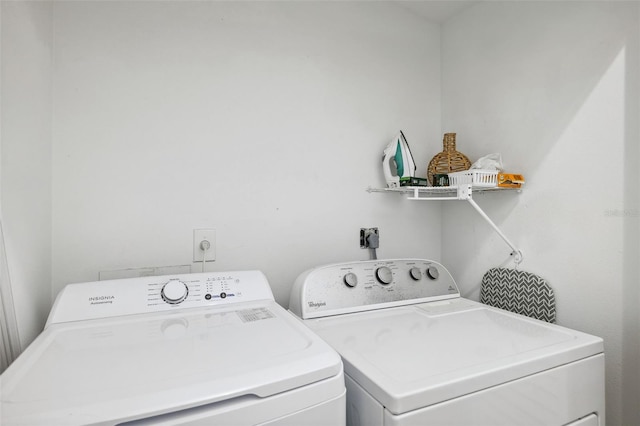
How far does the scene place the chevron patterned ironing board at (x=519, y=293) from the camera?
4.44ft

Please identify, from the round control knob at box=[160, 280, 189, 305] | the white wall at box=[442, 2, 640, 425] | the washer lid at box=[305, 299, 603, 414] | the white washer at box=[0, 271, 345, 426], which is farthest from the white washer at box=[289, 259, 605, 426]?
the round control knob at box=[160, 280, 189, 305]

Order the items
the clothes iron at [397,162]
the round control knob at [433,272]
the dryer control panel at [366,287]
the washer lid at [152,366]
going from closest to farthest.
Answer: the washer lid at [152,366] → the dryer control panel at [366,287] → the round control knob at [433,272] → the clothes iron at [397,162]

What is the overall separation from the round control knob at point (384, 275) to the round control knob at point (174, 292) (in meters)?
0.73

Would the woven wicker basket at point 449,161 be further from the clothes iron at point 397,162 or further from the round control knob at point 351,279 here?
the round control knob at point 351,279

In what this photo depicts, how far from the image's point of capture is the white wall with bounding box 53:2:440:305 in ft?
3.96

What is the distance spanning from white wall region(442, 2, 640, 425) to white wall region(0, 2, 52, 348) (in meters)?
1.75

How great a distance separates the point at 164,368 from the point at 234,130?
981mm

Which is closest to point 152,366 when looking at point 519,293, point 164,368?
point 164,368

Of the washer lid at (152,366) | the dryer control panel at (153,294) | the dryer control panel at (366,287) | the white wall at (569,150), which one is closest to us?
the washer lid at (152,366)

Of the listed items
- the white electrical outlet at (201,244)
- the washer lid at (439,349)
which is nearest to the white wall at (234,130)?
the white electrical outlet at (201,244)

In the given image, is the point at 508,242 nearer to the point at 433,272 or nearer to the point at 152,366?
the point at 433,272

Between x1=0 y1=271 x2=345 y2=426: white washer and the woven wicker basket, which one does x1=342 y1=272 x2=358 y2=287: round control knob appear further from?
the woven wicker basket

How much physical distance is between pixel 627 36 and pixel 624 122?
29 cm

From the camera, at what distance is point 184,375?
0.66 meters
